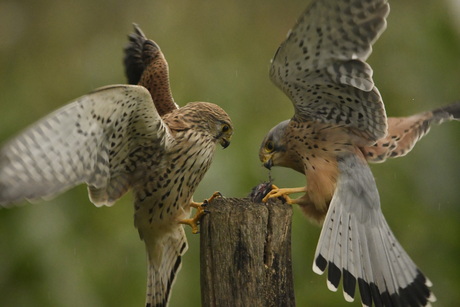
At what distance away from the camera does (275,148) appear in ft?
13.9

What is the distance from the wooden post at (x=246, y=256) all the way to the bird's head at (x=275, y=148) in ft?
2.98

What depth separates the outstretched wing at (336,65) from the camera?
3.45 meters

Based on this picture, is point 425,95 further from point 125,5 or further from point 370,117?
point 125,5

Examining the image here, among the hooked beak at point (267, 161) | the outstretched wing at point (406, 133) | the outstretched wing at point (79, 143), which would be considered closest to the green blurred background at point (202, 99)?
the hooked beak at point (267, 161)

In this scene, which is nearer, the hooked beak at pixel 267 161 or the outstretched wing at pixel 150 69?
the hooked beak at pixel 267 161

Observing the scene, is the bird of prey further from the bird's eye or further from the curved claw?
the curved claw

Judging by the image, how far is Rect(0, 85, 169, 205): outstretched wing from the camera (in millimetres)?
3172

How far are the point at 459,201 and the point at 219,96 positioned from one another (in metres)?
1.86

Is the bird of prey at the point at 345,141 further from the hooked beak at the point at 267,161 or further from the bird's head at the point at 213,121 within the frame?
the bird's head at the point at 213,121

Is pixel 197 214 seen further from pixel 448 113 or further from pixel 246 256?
pixel 448 113

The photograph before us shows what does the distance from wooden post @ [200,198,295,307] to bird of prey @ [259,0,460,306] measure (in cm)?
35

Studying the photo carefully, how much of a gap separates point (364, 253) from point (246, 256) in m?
0.79

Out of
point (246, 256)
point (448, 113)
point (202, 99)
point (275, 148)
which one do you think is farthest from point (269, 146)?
point (202, 99)

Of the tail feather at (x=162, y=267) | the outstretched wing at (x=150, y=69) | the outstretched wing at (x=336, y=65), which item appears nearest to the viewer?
the outstretched wing at (x=336, y=65)
